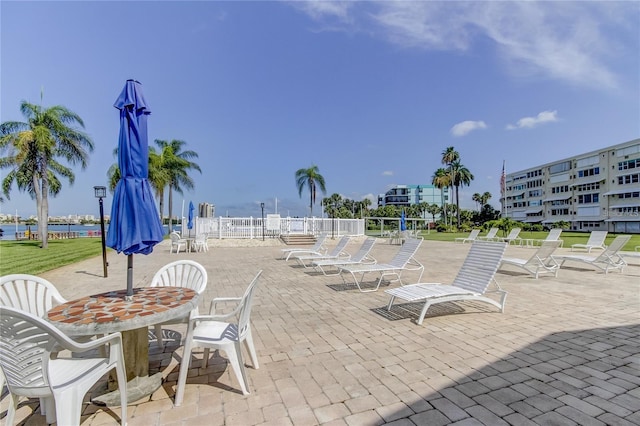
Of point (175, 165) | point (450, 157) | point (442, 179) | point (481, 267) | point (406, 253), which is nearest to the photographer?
point (481, 267)

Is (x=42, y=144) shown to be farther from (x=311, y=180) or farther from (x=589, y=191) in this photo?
(x=589, y=191)

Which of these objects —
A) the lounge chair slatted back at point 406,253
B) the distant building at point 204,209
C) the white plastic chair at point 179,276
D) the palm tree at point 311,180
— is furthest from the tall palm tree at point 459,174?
the white plastic chair at point 179,276

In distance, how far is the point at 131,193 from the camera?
9.46ft

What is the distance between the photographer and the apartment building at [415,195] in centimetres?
10550

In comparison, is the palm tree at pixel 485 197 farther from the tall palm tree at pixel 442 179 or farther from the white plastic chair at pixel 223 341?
the white plastic chair at pixel 223 341

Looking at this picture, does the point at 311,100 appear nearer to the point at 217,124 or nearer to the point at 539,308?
the point at 217,124

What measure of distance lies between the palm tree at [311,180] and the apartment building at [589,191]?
23291mm

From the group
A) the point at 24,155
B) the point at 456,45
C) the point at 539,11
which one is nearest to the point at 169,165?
the point at 24,155

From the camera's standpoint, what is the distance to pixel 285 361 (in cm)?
334

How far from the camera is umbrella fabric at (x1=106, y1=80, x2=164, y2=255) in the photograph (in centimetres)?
285

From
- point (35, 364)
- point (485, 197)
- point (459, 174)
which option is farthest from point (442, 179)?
point (35, 364)

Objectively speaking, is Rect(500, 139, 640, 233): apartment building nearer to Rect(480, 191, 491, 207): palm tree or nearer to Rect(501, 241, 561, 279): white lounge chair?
Rect(480, 191, 491, 207): palm tree

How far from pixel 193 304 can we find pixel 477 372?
281 centimetres

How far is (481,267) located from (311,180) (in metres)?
34.2
